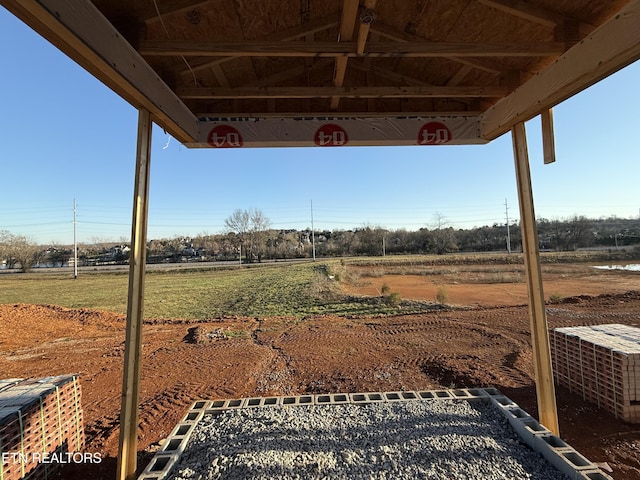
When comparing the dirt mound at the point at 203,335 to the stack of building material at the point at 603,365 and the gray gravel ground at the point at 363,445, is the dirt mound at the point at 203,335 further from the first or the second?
the stack of building material at the point at 603,365

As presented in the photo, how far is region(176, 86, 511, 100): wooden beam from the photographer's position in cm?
328

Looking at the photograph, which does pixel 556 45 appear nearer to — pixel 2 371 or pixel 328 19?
pixel 328 19

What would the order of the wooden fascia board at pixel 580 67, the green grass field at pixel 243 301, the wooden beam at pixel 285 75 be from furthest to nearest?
the green grass field at pixel 243 301, the wooden beam at pixel 285 75, the wooden fascia board at pixel 580 67

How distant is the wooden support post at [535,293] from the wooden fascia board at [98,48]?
3.84 metres

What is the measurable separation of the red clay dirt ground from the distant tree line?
3358cm

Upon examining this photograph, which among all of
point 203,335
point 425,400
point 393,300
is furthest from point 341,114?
point 393,300

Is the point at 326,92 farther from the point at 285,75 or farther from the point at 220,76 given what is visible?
the point at 220,76

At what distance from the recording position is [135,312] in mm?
2516

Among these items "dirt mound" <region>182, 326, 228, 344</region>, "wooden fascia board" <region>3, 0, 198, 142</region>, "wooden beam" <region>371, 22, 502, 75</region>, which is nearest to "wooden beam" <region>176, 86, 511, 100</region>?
"wooden beam" <region>371, 22, 502, 75</region>

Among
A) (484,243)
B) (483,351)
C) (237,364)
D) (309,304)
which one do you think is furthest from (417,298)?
(484,243)

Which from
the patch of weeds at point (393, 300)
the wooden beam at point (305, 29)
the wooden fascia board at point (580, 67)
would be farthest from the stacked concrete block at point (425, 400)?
the patch of weeds at point (393, 300)

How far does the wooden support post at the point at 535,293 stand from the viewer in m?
2.99

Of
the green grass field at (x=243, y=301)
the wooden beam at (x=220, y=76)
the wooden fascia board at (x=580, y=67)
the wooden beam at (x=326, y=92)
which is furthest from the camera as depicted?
the green grass field at (x=243, y=301)

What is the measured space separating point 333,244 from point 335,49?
54.6m
